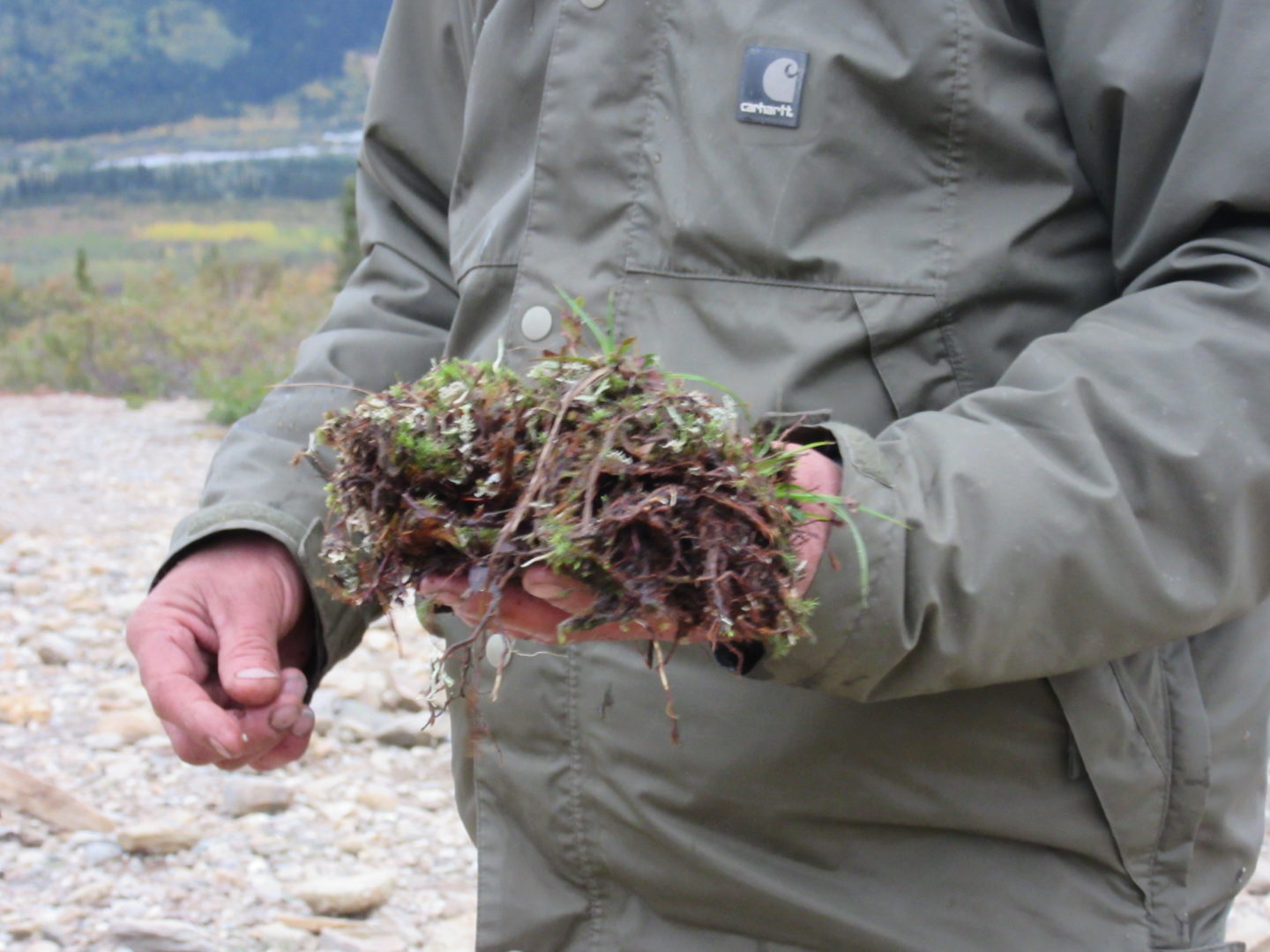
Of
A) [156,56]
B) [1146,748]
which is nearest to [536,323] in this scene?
[1146,748]

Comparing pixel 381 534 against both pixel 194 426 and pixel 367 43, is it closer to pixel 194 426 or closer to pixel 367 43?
pixel 194 426

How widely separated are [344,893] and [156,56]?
66.3 ft

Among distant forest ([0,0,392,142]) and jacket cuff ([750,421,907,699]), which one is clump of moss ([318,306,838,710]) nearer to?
jacket cuff ([750,421,907,699])

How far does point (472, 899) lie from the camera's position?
11.0 ft

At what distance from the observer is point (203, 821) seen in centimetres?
359

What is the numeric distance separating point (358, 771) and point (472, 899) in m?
0.90

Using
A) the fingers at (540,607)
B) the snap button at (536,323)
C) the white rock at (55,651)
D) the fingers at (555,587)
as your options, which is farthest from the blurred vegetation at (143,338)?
the fingers at (555,587)

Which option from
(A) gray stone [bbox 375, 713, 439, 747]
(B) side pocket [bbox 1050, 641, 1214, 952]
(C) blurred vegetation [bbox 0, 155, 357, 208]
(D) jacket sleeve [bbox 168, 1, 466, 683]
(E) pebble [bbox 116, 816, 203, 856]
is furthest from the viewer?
(C) blurred vegetation [bbox 0, 155, 357, 208]

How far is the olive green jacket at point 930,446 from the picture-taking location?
3.91ft

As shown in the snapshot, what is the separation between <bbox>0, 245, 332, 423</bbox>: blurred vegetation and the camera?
48.8 feet

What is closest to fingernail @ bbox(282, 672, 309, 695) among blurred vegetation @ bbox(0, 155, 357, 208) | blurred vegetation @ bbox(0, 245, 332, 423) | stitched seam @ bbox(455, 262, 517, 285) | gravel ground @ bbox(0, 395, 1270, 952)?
stitched seam @ bbox(455, 262, 517, 285)

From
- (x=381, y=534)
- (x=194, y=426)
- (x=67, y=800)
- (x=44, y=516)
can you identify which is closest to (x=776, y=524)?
(x=381, y=534)

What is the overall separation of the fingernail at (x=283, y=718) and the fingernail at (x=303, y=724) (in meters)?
0.01

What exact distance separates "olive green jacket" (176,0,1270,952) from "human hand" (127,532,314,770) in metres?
0.06
